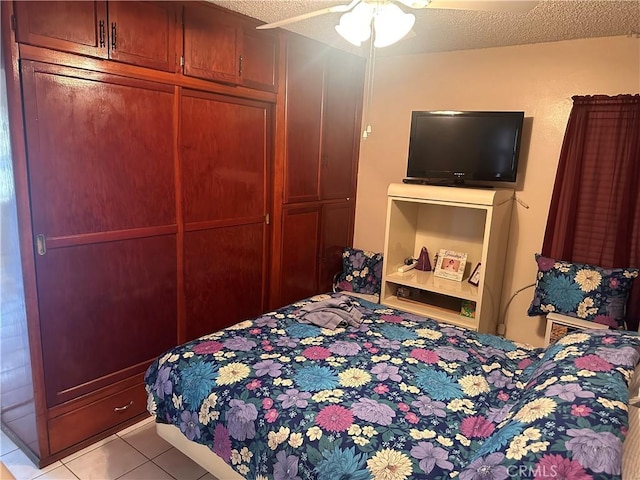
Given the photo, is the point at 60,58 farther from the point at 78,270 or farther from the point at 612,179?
the point at 612,179

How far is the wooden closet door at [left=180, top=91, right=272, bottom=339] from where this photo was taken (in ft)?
8.51

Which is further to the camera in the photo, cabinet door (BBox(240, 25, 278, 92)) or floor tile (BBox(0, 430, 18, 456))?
cabinet door (BBox(240, 25, 278, 92))

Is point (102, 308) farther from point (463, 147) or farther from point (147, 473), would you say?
point (463, 147)

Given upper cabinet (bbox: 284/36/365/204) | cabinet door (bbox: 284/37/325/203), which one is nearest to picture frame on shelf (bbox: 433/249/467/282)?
upper cabinet (bbox: 284/36/365/204)

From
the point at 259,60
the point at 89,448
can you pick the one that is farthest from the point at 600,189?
the point at 89,448

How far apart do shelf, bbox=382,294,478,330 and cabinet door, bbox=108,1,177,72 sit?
2.14 meters

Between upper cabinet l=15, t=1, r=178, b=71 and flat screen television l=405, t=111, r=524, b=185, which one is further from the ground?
upper cabinet l=15, t=1, r=178, b=71

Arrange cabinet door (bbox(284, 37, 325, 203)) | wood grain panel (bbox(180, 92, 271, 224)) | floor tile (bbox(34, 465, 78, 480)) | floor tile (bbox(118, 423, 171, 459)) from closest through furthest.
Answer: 1. floor tile (bbox(34, 465, 78, 480))
2. floor tile (bbox(118, 423, 171, 459))
3. wood grain panel (bbox(180, 92, 271, 224))
4. cabinet door (bbox(284, 37, 325, 203))

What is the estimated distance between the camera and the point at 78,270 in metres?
2.17

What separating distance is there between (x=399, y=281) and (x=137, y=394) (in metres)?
1.86

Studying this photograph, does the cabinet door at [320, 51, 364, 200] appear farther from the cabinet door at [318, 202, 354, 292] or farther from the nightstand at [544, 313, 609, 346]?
the nightstand at [544, 313, 609, 346]

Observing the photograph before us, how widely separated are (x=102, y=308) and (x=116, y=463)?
772mm

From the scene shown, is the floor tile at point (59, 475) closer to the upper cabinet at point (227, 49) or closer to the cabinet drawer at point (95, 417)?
the cabinet drawer at point (95, 417)

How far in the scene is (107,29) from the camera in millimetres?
2078
